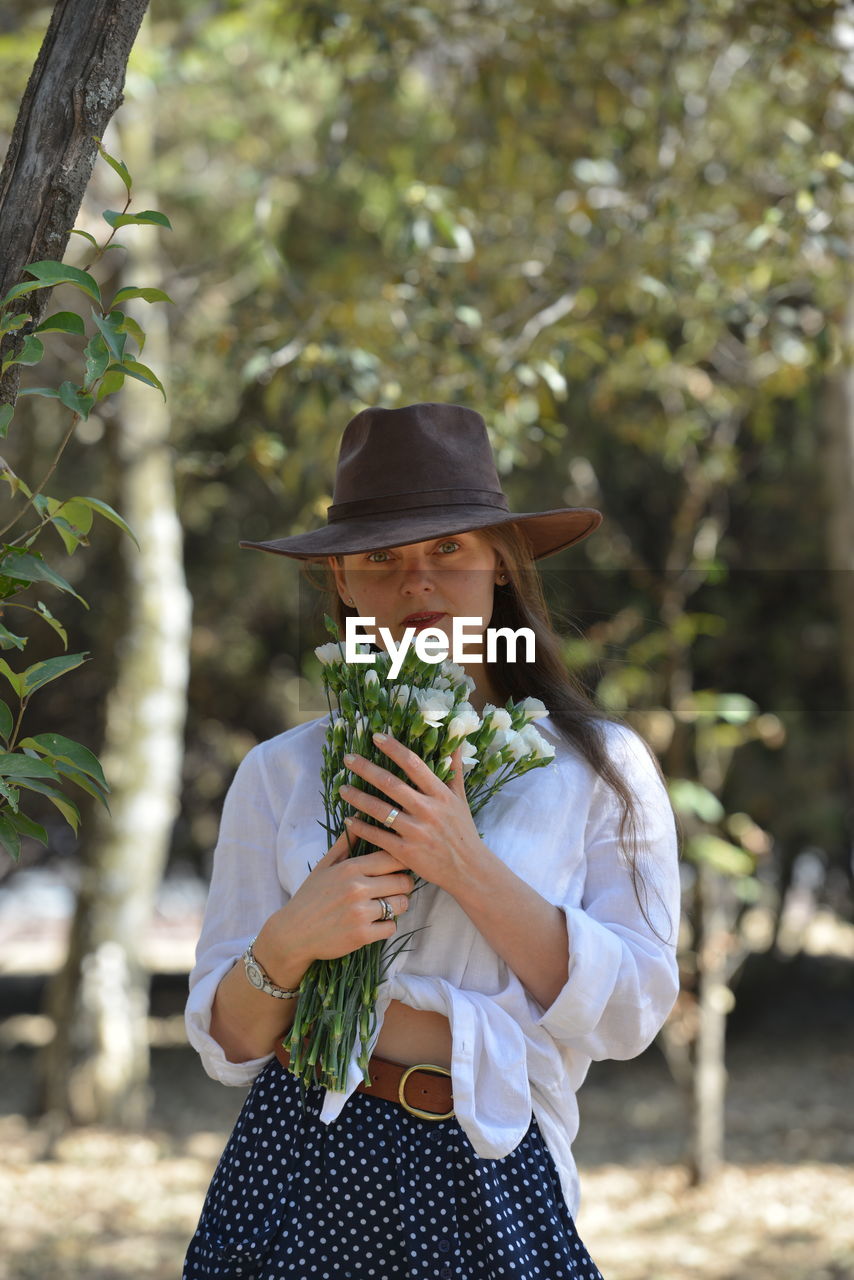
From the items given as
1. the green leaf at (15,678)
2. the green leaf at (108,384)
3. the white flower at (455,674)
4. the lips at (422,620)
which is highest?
the green leaf at (108,384)

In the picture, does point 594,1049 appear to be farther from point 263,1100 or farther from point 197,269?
point 197,269

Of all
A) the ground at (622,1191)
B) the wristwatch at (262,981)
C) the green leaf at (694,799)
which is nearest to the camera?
the wristwatch at (262,981)

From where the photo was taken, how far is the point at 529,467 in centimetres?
822

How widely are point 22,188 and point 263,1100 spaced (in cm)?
111

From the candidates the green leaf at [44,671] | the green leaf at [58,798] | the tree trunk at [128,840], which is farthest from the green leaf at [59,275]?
the tree trunk at [128,840]

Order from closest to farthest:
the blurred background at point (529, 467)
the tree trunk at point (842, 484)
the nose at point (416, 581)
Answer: the nose at point (416, 581) < the blurred background at point (529, 467) < the tree trunk at point (842, 484)

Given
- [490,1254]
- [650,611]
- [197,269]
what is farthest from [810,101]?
[490,1254]

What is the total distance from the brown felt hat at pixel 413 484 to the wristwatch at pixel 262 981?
20.2 inches

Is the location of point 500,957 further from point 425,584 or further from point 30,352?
point 30,352

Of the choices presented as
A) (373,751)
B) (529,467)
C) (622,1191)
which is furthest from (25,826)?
(529,467)

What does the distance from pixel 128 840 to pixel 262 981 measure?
16.1ft

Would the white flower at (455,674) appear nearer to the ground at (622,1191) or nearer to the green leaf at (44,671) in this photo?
the green leaf at (44,671)

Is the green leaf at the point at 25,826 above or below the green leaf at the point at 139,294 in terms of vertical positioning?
below

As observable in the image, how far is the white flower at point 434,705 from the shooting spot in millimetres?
1456
